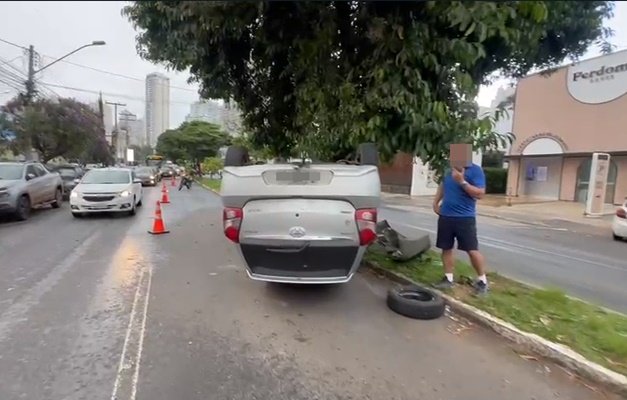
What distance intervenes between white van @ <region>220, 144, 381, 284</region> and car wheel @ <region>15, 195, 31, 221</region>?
368 inches

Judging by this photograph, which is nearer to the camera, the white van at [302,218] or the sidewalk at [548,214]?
the white van at [302,218]

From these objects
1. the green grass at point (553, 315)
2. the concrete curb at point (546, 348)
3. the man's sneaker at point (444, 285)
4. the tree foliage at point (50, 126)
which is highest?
the tree foliage at point (50, 126)

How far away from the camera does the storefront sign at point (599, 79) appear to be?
1745cm

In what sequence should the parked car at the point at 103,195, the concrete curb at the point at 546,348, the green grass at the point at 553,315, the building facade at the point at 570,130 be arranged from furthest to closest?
the building facade at the point at 570,130
the parked car at the point at 103,195
the green grass at the point at 553,315
the concrete curb at the point at 546,348

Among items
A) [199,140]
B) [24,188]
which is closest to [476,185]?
[24,188]

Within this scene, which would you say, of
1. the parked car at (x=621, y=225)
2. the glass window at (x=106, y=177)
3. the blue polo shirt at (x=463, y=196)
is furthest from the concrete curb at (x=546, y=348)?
the glass window at (x=106, y=177)

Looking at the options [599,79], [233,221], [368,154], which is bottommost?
[233,221]

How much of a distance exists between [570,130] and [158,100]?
2954 centimetres

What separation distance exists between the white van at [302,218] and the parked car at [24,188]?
9.13 metres

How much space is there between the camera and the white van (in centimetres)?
406

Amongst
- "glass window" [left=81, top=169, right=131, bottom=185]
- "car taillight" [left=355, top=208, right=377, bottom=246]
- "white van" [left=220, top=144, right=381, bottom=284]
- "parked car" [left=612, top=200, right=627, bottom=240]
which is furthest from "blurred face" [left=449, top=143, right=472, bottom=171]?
"glass window" [left=81, top=169, right=131, bottom=185]

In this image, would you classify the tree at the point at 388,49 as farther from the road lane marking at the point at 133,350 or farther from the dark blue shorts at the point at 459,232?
the road lane marking at the point at 133,350

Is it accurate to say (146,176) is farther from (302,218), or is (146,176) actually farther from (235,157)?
(302,218)

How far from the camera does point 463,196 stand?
472cm
